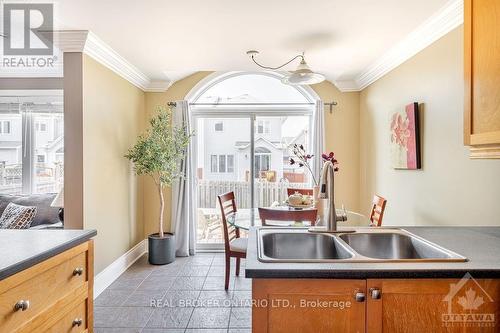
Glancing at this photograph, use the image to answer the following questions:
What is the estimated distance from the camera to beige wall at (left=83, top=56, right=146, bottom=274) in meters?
2.92

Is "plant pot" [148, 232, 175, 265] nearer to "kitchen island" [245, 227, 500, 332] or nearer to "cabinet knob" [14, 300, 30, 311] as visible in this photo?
"cabinet knob" [14, 300, 30, 311]

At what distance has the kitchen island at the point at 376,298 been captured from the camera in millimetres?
1123

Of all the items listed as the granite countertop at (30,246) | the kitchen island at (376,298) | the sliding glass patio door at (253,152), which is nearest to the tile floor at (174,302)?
the sliding glass patio door at (253,152)

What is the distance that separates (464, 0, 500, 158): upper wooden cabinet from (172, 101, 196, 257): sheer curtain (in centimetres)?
335

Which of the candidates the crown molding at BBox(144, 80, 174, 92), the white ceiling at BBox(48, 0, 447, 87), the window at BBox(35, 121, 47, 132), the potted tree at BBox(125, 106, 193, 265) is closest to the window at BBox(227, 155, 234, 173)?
the potted tree at BBox(125, 106, 193, 265)

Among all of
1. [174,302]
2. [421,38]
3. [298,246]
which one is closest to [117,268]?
[174,302]

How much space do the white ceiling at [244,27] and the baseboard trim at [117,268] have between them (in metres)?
2.25

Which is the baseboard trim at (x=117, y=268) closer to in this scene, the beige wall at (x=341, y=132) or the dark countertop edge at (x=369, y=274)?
the beige wall at (x=341, y=132)

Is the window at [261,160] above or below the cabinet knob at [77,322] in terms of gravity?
above

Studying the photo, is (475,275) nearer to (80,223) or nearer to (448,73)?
(448,73)

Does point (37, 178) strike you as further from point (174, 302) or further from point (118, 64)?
point (174, 302)

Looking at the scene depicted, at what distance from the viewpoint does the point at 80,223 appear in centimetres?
280

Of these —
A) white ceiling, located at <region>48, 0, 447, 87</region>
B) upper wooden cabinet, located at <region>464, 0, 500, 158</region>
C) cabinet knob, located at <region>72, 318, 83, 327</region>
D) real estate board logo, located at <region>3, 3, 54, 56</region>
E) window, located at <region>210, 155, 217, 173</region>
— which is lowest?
cabinet knob, located at <region>72, 318, 83, 327</region>

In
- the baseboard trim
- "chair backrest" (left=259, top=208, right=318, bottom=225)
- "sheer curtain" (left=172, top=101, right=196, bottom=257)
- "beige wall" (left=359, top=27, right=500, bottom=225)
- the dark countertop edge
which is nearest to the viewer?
the dark countertop edge
